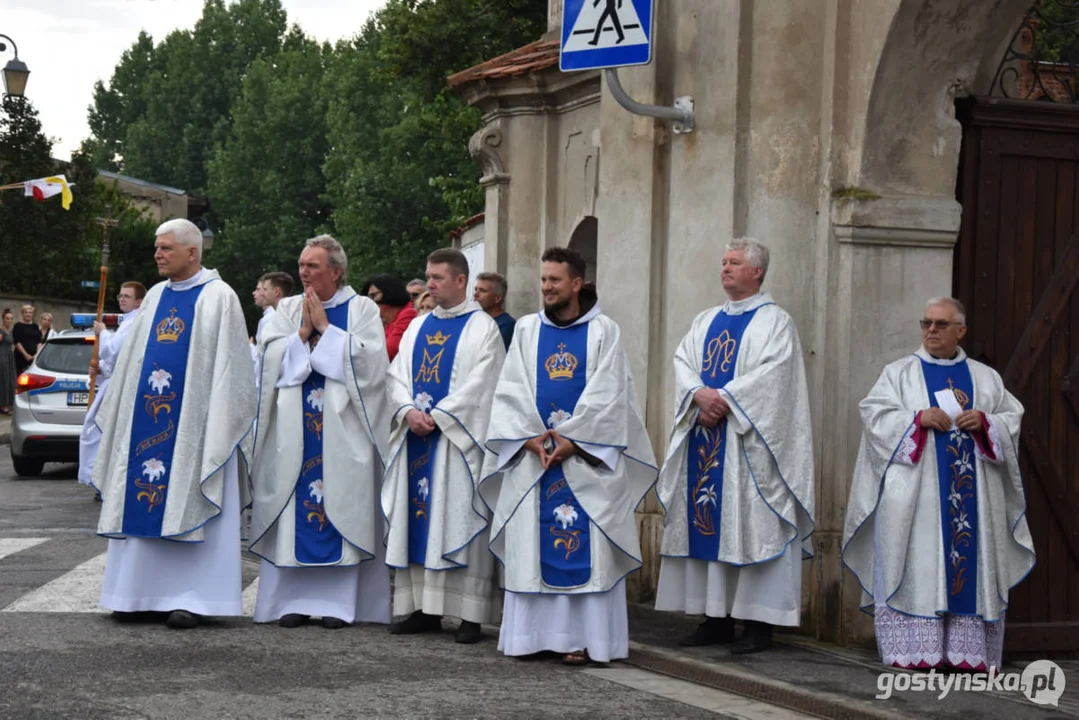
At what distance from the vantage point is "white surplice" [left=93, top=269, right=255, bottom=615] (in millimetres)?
8336

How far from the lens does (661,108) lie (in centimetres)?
922

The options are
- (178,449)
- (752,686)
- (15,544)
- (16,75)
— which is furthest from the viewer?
(16,75)

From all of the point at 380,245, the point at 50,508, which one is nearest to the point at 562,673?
the point at 50,508

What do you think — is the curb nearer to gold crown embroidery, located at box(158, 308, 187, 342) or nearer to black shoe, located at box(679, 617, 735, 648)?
black shoe, located at box(679, 617, 735, 648)

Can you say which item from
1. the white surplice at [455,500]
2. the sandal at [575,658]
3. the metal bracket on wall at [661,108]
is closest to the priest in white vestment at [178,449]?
the white surplice at [455,500]

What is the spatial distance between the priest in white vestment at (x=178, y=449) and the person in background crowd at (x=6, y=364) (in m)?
17.6

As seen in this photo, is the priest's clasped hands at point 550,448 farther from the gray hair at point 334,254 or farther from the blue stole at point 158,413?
the blue stole at point 158,413

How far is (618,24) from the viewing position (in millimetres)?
8984

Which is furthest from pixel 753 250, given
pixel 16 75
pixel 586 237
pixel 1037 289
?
pixel 16 75

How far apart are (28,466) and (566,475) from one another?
10.8 metres

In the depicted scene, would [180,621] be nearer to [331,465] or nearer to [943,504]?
[331,465]

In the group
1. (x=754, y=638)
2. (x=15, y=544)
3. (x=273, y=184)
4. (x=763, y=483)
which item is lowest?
(x=754, y=638)

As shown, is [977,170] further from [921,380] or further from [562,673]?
[562,673]

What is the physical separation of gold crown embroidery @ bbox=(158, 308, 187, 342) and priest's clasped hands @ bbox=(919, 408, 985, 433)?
3.66 meters
